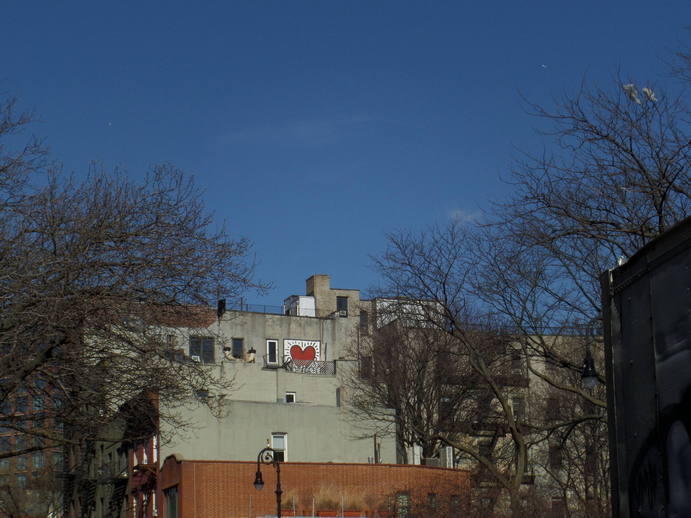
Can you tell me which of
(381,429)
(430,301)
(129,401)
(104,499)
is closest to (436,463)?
(381,429)

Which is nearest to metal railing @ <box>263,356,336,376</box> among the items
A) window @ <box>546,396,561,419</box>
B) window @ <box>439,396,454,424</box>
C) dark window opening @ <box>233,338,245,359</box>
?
dark window opening @ <box>233,338,245,359</box>

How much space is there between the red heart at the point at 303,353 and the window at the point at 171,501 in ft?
76.9

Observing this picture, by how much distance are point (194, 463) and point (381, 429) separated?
13419mm

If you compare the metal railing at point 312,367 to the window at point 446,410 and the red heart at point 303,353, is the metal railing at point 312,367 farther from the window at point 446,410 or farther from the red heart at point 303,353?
the window at point 446,410

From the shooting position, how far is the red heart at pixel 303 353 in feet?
233

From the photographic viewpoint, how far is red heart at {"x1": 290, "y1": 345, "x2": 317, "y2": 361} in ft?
233

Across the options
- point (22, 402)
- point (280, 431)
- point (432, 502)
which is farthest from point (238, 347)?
point (22, 402)

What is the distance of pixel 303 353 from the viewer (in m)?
71.5

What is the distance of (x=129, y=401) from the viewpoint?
18000mm

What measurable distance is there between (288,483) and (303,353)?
25366mm

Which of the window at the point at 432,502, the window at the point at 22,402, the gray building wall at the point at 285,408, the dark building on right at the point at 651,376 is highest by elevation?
the gray building wall at the point at 285,408

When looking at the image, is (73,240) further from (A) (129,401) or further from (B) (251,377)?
(B) (251,377)

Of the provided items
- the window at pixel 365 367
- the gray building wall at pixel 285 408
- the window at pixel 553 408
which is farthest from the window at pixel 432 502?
the window at pixel 365 367

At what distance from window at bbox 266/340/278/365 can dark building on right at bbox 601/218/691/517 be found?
2546 inches
